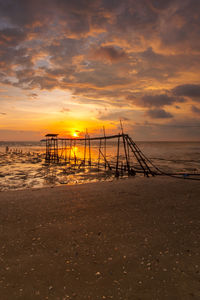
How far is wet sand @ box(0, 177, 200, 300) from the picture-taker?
134 inches

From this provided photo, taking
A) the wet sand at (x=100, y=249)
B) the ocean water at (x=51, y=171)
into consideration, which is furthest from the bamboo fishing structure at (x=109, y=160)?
the wet sand at (x=100, y=249)

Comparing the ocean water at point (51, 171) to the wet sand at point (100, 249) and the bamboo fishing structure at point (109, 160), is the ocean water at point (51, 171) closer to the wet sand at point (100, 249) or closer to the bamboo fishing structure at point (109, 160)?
the bamboo fishing structure at point (109, 160)

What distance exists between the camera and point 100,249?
15.1 ft

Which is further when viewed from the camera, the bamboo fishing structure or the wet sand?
the bamboo fishing structure

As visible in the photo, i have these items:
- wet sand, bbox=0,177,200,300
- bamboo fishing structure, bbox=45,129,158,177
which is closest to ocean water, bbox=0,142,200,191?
bamboo fishing structure, bbox=45,129,158,177

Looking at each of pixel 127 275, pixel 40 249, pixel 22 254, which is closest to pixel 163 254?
pixel 127 275

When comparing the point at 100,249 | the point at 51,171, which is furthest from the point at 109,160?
the point at 100,249

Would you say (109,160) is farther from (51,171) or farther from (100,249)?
(100,249)

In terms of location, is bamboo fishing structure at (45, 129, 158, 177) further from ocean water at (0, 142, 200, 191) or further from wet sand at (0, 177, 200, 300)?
wet sand at (0, 177, 200, 300)

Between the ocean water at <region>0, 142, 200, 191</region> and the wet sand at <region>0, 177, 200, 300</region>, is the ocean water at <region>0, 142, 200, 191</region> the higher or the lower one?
the lower one

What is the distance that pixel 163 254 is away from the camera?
4379 mm

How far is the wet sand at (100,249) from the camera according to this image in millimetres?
3414

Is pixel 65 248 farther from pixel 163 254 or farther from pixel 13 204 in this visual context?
pixel 13 204

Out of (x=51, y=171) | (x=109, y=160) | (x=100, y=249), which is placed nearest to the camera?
(x=100, y=249)
